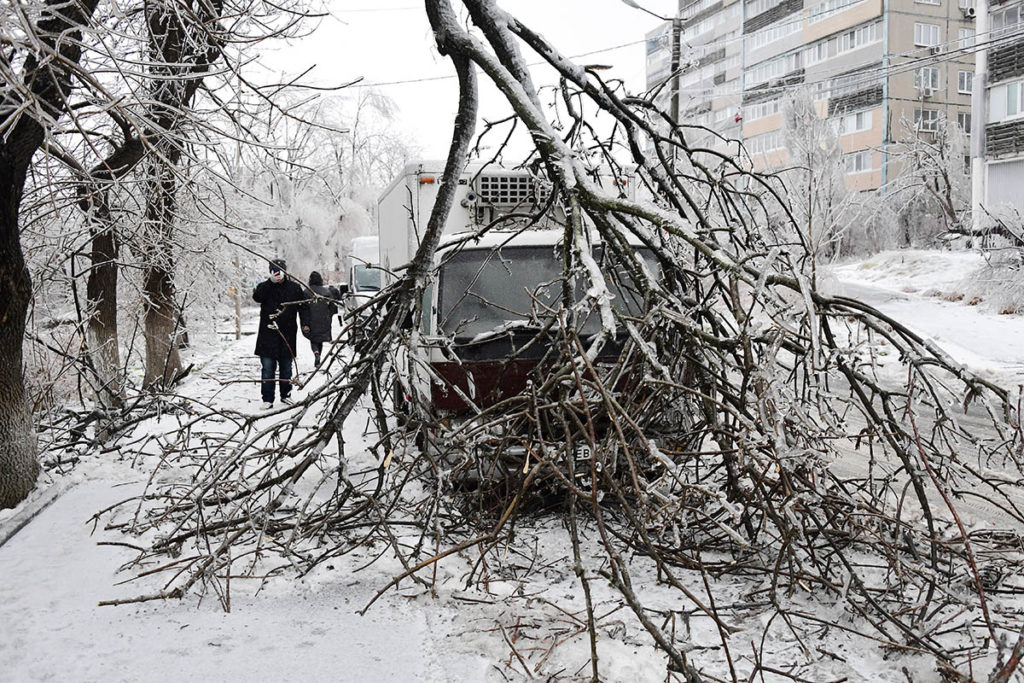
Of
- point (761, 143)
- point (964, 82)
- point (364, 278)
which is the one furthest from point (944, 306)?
point (761, 143)

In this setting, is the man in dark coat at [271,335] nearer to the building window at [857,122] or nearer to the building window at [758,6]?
the building window at [857,122]

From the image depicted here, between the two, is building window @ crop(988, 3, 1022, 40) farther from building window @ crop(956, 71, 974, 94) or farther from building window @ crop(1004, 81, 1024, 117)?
building window @ crop(956, 71, 974, 94)

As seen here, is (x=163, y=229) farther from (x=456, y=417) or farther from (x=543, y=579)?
(x=543, y=579)

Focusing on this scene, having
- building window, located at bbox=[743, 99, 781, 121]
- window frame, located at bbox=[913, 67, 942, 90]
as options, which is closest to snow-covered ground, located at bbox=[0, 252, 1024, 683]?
window frame, located at bbox=[913, 67, 942, 90]

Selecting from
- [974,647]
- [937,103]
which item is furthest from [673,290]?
[937,103]

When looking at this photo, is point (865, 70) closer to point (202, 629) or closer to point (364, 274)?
point (364, 274)

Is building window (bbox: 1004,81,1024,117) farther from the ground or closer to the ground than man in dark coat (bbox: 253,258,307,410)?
farther from the ground

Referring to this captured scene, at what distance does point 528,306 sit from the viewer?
6863mm

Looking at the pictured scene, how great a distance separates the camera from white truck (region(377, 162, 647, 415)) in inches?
238

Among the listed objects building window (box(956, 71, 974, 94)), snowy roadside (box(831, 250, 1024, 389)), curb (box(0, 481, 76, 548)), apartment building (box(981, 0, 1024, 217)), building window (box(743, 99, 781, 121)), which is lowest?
curb (box(0, 481, 76, 548))

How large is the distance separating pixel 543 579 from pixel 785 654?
1.56 m

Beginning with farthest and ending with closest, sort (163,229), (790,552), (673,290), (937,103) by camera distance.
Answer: (937,103) < (163,229) < (673,290) < (790,552)

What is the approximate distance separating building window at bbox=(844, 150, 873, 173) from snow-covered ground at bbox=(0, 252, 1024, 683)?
48.7 metres

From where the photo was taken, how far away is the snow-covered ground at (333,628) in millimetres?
3789
